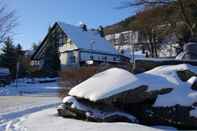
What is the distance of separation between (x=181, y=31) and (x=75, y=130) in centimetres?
1686

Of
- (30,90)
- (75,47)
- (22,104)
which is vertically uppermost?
(75,47)

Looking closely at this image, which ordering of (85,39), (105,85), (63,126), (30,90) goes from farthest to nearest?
(85,39)
(30,90)
(105,85)
(63,126)

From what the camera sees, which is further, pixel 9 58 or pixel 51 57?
pixel 9 58

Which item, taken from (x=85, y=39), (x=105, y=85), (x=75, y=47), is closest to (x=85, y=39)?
(x=85, y=39)

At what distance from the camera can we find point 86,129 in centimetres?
963

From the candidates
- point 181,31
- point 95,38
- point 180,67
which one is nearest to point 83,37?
point 95,38

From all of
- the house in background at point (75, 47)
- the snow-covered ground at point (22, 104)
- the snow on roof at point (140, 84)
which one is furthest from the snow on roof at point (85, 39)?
the snow on roof at point (140, 84)

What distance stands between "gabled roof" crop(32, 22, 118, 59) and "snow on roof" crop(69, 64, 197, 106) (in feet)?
156

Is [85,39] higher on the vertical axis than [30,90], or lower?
higher

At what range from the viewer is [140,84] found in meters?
11.1

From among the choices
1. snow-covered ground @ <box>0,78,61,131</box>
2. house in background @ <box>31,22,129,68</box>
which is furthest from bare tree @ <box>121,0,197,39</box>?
house in background @ <box>31,22,129,68</box>

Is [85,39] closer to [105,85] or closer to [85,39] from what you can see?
[85,39]

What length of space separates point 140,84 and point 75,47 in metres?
49.2

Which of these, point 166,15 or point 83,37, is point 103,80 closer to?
point 166,15
